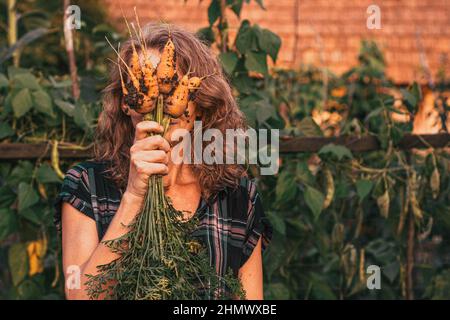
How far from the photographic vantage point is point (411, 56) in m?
6.95

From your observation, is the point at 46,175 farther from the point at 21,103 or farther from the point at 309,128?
the point at 309,128

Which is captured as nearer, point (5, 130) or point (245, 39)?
point (5, 130)

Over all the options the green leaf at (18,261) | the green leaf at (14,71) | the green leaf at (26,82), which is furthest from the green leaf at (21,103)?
the green leaf at (18,261)

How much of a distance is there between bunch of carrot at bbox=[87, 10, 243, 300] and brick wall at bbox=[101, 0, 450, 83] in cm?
482

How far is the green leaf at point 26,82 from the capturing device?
3.36 meters

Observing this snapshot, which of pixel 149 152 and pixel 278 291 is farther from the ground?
pixel 149 152

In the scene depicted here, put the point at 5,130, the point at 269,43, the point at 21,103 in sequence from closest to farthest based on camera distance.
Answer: the point at 21,103 < the point at 5,130 < the point at 269,43

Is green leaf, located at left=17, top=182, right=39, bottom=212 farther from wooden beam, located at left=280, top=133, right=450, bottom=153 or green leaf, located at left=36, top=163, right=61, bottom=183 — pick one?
wooden beam, located at left=280, top=133, right=450, bottom=153

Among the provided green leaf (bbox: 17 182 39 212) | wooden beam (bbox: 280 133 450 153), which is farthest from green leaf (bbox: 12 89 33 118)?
wooden beam (bbox: 280 133 450 153)

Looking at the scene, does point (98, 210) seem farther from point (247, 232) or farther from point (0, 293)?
point (0, 293)

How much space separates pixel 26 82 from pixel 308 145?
1163mm

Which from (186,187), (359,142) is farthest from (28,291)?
(359,142)

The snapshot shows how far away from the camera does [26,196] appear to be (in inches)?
131

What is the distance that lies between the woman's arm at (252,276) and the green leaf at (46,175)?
1.22 m
